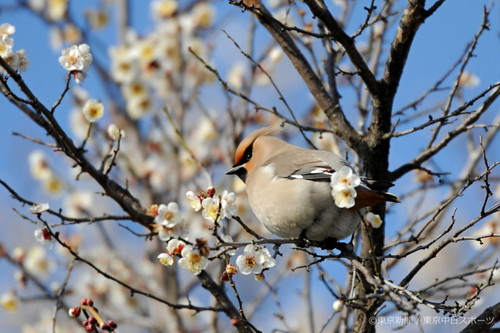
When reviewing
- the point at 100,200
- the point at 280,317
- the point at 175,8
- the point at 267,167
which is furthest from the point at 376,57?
the point at 100,200

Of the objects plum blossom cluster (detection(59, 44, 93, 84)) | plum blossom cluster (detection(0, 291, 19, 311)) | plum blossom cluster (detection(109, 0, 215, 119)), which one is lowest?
plum blossom cluster (detection(59, 44, 93, 84))

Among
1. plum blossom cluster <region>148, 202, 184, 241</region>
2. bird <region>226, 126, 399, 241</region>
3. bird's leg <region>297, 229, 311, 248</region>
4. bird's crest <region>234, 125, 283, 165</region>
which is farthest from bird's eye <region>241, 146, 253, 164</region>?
plum blossom cluster <region>148, 202, 184, 241</region>

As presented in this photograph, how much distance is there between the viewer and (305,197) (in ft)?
11.6

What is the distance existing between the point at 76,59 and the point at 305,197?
1292 mm

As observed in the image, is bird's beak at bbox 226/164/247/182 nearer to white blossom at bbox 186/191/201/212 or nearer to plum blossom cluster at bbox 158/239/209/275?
white blossom at bbox 186/191/201/212

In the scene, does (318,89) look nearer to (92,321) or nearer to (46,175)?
(92,321)

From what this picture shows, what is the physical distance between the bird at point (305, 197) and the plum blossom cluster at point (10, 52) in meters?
1.38

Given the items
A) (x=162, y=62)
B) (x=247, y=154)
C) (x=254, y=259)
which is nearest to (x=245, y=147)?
(x=247, y=154)

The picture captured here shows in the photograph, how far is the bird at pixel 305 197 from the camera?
3498 millimetres

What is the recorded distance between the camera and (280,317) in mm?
3838

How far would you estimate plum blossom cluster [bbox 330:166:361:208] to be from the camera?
9.41 feet

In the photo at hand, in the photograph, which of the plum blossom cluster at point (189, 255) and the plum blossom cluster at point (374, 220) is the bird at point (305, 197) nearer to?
the plum blossom cluster at point (374, 220)

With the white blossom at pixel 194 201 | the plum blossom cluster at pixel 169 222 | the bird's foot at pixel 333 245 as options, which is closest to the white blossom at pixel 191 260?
the plum blossom cluster at pixel 169 222

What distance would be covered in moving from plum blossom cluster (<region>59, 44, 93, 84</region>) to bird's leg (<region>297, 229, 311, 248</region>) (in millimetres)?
1287
